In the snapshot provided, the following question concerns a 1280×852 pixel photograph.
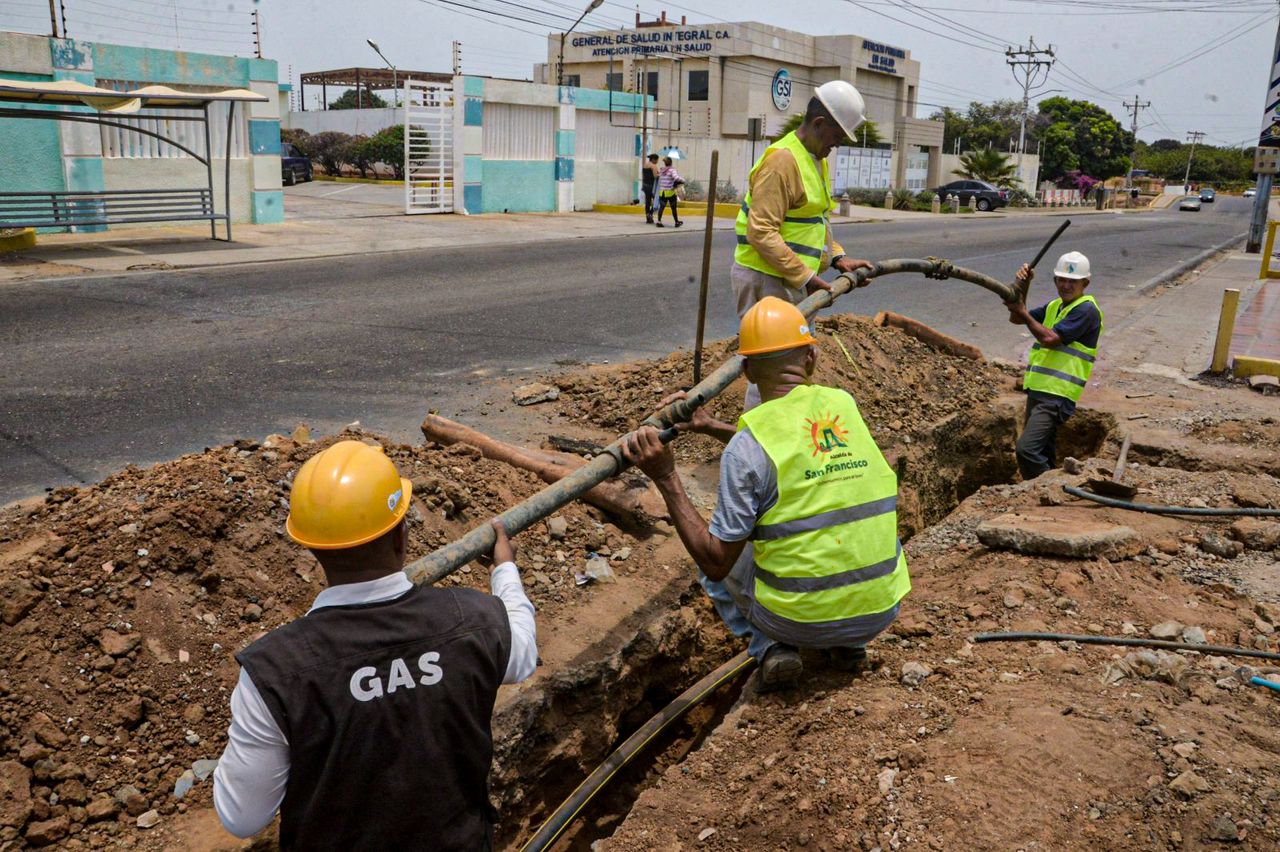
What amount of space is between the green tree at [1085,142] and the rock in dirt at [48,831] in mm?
79733

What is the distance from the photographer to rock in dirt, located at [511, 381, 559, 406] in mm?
7477

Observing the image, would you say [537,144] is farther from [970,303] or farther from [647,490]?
[647,490]

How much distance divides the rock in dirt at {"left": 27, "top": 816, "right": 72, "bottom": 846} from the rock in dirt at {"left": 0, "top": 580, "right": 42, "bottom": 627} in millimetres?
692

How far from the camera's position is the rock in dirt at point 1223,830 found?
2.65 m

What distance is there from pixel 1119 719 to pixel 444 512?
272cm

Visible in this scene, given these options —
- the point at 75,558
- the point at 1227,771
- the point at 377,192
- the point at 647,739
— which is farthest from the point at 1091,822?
the point at 377,192

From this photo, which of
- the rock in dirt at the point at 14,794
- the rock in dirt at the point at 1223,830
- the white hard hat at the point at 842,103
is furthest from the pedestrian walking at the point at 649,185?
the rock in dirt at the point at 1223,830

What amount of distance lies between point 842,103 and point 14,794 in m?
4.49

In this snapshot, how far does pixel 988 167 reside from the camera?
5194 centimetres

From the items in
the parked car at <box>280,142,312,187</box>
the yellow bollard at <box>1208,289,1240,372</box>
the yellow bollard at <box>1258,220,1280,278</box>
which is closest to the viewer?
the yellow bollard at <box>1208,289,1240,372</box>

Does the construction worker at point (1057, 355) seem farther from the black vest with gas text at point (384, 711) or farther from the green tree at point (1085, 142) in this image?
the green tree at point (1085, 142)

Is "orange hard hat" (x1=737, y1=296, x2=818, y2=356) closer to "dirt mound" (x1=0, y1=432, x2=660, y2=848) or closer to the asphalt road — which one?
"dirt mound" (x1=0, y1=432, x2=660, y2=848)

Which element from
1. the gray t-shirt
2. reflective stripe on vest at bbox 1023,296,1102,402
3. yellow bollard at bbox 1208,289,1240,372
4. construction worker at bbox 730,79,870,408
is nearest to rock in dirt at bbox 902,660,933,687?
the gray t-shirt

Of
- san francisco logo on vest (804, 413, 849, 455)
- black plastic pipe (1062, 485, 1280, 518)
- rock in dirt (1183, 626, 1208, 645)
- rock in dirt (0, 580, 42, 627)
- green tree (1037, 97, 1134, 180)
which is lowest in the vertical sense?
rock in dirt (1183, 626, 1208, 645)
